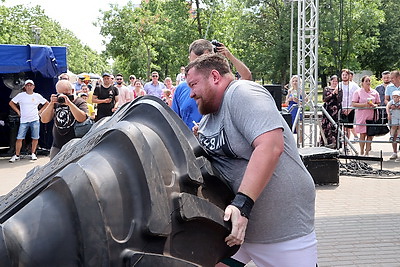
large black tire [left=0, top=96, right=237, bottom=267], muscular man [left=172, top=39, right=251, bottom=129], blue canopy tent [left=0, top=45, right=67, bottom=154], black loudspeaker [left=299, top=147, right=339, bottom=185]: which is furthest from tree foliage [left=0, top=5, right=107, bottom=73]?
large black tire [left=0, top=96, right=237, bottom=267]

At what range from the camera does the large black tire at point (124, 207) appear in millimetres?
1728

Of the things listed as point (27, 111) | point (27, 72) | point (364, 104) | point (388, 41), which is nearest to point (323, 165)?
point (364, 104)

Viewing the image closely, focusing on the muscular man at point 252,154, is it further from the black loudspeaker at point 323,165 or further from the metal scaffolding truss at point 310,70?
the metal scaffolding truss at point 310,70

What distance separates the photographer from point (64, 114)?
22.6 ft

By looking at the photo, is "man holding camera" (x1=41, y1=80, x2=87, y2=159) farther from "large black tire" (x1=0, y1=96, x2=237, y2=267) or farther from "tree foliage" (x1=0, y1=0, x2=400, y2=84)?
"tree foliage" (x1=0, y1=0, x2=400, y2=84)

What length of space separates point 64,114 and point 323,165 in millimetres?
4392

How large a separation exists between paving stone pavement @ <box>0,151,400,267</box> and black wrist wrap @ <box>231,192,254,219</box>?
2.90 m

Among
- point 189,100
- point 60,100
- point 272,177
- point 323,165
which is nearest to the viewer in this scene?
point 272,177

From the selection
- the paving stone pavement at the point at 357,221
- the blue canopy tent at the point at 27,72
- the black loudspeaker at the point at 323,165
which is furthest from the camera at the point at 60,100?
the blue canopy tent at the point at 27,72

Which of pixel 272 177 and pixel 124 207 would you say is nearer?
pixel 124 207

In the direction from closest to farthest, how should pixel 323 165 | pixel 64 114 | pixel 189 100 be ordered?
1. pixel 189 100
2. pixel 64 114
3. pixel 323 165

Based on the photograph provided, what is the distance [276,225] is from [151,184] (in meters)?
0.83

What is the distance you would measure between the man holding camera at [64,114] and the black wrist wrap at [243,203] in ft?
16.0

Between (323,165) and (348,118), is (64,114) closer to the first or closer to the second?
(323,165)
